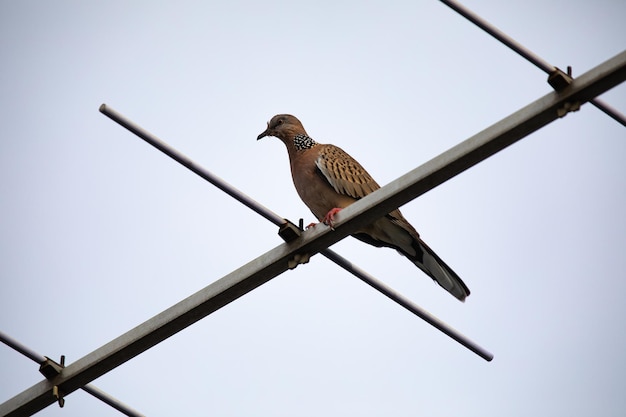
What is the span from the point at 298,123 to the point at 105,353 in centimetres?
333

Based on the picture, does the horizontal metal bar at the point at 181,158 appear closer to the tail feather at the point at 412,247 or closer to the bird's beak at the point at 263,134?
the tail feather at the point at 412,247

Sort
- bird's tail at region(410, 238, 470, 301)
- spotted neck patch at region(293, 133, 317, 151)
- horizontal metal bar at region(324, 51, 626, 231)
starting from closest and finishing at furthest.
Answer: horizontal metal bar at region(324, 51, 626, 231) → bird's tail at region(410, 238, 470, 301) → spotted neck patch at region(293, 133, 317, 151)

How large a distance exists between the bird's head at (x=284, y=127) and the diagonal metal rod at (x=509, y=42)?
333 cm

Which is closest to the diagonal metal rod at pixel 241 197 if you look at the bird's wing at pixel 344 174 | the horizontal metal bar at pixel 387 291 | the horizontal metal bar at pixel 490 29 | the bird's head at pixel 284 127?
the horizontal metal bar at pixel 387 291

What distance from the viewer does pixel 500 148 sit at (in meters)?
3.37

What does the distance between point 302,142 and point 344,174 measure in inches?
22.0

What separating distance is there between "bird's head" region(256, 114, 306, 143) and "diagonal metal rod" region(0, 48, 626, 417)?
10.1 feet

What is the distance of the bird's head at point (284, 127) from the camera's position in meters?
6.98

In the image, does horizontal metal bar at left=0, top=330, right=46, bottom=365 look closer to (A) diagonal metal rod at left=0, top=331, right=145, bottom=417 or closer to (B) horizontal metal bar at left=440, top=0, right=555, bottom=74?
(A) diagonal metal rod at left=0, top=331, right=145, bottom=417

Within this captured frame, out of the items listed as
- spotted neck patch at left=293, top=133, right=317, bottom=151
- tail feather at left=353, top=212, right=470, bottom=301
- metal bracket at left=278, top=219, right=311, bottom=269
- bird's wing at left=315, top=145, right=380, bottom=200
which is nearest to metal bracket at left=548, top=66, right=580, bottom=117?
metal bracket at left=278, top=219, right=311, bottom=269

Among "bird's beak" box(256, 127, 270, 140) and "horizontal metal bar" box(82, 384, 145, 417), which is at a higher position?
"bird's beak" box(256, 127, 270, 140)

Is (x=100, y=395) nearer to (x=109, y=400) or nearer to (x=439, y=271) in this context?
Result: (x=109, y=400)

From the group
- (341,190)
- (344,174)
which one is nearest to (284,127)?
(344,174)

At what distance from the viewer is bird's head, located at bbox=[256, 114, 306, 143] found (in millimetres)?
6984
